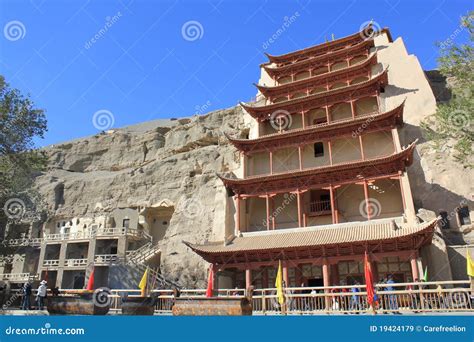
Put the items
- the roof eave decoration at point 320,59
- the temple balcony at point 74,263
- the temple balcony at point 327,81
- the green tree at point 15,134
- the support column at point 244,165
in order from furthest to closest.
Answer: the temple balcony at point 74,263 → the roof eave decoration at point 320,59 → the temple balcony at point 327,81 → the support column at point 244,165 → the green tree at point 15,134

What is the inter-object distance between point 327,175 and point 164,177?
1816 cm

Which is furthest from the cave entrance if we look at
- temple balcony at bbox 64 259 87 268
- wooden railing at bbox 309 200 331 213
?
wooden railing at bbox 309 200 331 213

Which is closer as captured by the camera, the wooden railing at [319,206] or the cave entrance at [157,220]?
the wooden railing at [319,206]

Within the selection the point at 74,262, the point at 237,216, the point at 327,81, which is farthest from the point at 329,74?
A: the point at 74,262

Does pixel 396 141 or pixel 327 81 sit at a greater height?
pixel 327 81

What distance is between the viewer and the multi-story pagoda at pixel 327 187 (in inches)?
746

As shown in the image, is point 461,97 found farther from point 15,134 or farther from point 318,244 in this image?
point 15,134

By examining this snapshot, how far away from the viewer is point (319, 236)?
63.9 feet

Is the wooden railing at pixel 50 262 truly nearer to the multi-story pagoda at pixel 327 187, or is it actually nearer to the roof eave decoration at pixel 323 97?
the multi-story pagoda at pixel 327 187

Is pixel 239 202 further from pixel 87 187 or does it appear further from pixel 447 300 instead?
pixel 87 187

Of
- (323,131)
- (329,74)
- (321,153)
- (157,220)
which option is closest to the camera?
(323,131)

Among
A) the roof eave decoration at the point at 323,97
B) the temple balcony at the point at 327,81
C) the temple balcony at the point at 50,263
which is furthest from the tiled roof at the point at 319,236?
the temple balcony at the point at 50,263

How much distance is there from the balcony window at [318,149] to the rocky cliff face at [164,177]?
7.42m
